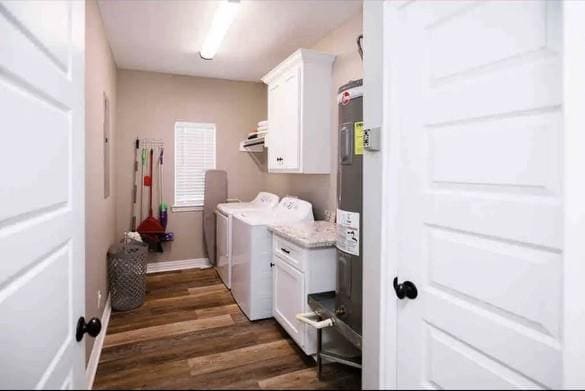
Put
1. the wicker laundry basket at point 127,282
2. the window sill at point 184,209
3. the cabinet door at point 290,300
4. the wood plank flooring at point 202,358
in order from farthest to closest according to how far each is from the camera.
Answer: the window sill at point 184,209
the wicker laundry basket at point 127,282
the cabinet door at point 290,300
the wood plank flooring at point 202,358

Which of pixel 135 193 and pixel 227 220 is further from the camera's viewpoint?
pixel 227 220

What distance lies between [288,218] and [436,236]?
1367 millimetres

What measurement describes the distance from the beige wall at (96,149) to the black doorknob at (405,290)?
112 cm

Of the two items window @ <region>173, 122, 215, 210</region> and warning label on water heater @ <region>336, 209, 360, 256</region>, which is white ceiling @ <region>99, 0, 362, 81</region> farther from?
warning label on water heater @ <region>336, 209, 360, 256</region>

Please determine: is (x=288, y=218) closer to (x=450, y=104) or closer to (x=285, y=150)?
(x=285, y=150)

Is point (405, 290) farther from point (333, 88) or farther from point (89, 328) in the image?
point (333, 88)

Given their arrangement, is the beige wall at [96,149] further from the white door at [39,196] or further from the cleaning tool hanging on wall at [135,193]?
the white door at [39,196]

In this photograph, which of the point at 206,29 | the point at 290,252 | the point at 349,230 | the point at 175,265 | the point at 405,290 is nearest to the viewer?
the point at 405,290

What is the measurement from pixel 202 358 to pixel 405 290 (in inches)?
15.6

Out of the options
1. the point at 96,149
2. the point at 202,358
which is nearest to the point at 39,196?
the point at 202,358

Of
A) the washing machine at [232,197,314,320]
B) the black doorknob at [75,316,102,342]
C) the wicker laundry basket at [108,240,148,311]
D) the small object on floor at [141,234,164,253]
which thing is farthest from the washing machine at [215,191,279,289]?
the black doorknob at [75,316,102,342]

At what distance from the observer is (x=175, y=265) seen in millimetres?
1522

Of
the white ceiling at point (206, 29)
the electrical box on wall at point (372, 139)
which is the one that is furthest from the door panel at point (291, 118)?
the electrical box on wall at point (372, 139)

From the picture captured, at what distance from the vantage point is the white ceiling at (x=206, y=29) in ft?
3.05
